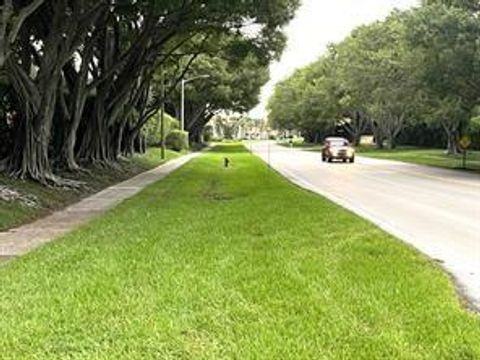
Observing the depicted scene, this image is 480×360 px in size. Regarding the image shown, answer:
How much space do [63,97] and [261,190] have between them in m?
7.69

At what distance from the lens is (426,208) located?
19453mm

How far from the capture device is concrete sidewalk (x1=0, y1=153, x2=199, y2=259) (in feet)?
41.6

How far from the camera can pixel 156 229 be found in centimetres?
→ 1390

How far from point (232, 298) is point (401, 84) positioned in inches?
2179

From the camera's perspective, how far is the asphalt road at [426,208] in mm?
11555

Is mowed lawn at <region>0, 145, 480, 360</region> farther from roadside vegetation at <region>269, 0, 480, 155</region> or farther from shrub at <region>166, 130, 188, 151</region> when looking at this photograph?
shrub at <region>166, 130, 188, 151</region>

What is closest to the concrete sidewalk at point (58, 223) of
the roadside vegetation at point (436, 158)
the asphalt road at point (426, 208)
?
the asphalt road at point (426, 208)

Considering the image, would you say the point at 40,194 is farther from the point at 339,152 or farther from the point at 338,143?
the point at 338,143

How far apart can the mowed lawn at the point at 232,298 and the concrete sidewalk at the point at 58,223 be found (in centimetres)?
54

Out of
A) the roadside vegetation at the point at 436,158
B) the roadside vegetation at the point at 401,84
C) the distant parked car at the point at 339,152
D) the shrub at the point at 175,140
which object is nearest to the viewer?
the roadside vegetation at the point at 401,84

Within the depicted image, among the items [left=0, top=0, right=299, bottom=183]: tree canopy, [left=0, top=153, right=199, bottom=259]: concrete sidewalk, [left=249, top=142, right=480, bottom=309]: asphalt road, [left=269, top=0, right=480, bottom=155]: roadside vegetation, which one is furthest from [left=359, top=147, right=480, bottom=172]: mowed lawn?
[left=0, top=153, right=199, bottom=259]: concrete sidewalk

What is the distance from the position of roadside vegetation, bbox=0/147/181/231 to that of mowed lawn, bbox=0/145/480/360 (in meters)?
3.05

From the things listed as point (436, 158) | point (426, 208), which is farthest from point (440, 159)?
point (426, 208)

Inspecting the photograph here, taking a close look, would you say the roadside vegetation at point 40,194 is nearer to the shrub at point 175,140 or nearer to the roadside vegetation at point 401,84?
the roadside vegetation at point 401,84
